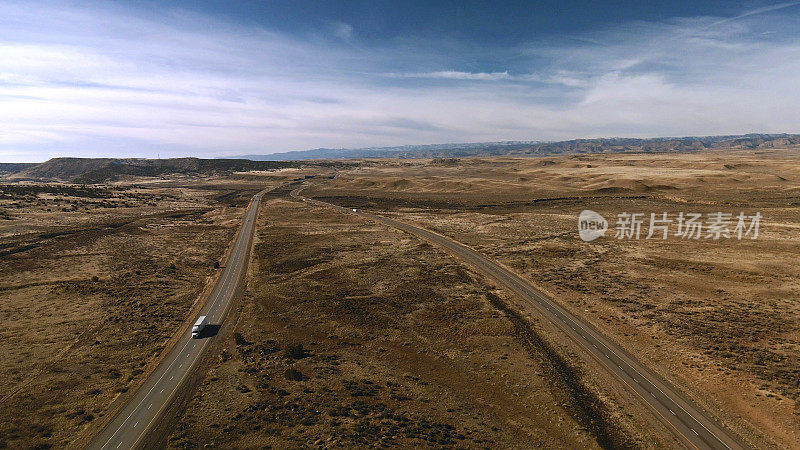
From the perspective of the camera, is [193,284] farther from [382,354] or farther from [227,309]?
[382,354]

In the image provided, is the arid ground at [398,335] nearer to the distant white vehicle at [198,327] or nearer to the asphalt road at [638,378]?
the asphalt road at [638,378]

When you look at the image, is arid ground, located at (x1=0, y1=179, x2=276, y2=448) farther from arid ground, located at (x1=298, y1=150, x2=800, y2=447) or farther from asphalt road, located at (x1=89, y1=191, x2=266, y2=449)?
arid ground, located at (x1=298, y1=150, x2=800, y2=447)

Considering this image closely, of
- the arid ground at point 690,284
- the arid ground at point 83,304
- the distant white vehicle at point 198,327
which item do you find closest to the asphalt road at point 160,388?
the distant white vehicle at point 198,327

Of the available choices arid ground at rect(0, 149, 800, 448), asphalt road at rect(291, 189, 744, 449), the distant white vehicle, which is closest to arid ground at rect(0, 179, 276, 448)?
arid ground at rect(0, 149, 800, 448)

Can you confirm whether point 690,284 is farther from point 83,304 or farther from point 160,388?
point 83,304

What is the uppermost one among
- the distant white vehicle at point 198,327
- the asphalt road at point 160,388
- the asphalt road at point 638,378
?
the distant white vehicle at point 198,327

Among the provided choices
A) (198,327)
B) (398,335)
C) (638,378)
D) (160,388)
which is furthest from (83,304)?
(638,378)
